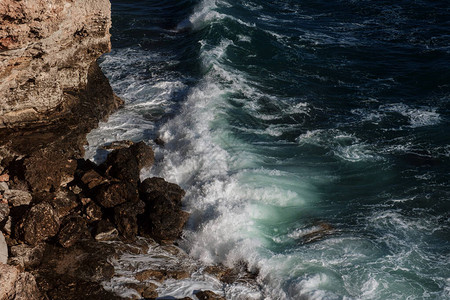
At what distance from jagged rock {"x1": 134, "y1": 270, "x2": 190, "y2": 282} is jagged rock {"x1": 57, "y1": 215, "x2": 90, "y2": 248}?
185cm

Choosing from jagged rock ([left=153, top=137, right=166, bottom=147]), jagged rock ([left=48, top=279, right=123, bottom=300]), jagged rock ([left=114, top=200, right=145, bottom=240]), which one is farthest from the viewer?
jagged rock ([left=153, top=137, right=166, bottom=147])

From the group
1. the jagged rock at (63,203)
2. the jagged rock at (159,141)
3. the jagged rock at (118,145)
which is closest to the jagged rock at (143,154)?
the jagged rock at (118,145)

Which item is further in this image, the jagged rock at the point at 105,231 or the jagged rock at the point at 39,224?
the jagged rock at the point at 105,231

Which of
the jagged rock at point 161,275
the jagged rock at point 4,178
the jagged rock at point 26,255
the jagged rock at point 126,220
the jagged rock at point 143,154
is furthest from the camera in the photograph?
the jagged rock at point 143,154

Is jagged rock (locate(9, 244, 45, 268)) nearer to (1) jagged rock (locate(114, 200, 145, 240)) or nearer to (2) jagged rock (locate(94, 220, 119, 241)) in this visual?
(2) jagged rock (locate(94, 220, 119, 241))

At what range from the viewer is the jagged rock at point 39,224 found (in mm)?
10812

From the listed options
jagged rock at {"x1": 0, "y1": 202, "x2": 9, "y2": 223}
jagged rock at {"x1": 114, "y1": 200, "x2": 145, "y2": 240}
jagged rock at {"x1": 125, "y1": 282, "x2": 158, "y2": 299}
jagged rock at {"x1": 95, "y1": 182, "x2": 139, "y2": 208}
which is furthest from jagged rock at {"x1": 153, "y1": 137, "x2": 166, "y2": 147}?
jagged rock at {"x1": 125, "y1": 282, "x2": 158, "y2": 299}

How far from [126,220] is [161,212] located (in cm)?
92

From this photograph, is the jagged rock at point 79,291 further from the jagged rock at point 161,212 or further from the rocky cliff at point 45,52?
the rocky cliff at point 45,52

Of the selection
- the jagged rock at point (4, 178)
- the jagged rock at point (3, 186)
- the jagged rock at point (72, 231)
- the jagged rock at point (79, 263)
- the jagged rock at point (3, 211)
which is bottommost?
the jagged rock at point (79, 263)

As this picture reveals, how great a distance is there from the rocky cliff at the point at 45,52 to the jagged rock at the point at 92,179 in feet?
7.43

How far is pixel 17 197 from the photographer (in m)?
11.7

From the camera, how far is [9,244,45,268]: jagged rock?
33.8ft

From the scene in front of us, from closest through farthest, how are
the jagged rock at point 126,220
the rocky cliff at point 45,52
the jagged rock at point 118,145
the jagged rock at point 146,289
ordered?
the jagged rock at point 146,289 → the rocky cliff at point 45,52 → the jagged rock at point 126,220 → the jagged rock at point 118,145
